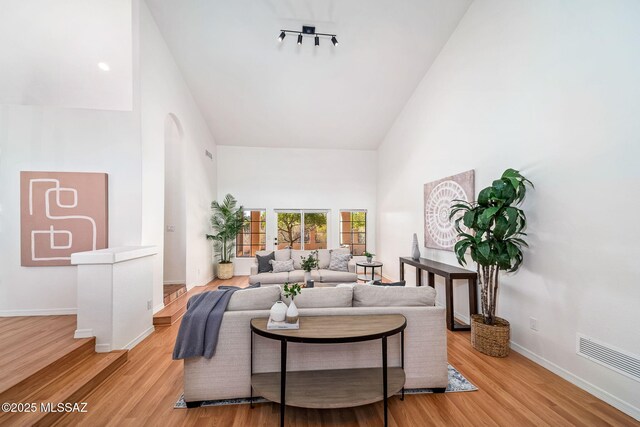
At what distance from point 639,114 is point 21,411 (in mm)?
5030

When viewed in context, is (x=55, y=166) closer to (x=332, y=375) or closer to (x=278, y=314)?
(x=278, y=314)

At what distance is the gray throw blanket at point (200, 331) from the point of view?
2.05 meters

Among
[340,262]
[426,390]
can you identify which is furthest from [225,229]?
[426,390]

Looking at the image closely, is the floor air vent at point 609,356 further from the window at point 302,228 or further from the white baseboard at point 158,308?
the window at point 302,228

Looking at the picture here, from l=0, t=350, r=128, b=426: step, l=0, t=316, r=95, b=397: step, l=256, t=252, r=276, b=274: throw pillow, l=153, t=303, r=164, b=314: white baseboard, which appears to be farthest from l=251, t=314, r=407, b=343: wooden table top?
l=256, t=252, r=276, b=274: throw pillow

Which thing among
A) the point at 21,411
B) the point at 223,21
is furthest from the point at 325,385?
the point at 223,21

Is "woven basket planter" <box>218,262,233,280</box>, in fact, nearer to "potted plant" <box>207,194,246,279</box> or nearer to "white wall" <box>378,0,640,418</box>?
"potted plant" <box>207,194,246,279</box>

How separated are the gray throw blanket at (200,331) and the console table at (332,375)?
13.0 inches

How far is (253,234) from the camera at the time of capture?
24.7ft

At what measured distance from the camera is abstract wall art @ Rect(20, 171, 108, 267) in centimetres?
353

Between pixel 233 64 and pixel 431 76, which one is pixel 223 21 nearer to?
pixel 233 64

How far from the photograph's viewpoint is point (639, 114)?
6.55 feet

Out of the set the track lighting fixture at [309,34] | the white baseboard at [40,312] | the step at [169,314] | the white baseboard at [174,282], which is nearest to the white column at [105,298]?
the step at [169,314]

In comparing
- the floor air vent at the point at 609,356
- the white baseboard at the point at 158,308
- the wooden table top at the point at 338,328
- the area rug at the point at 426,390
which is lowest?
the area rug at the point at 426,390
